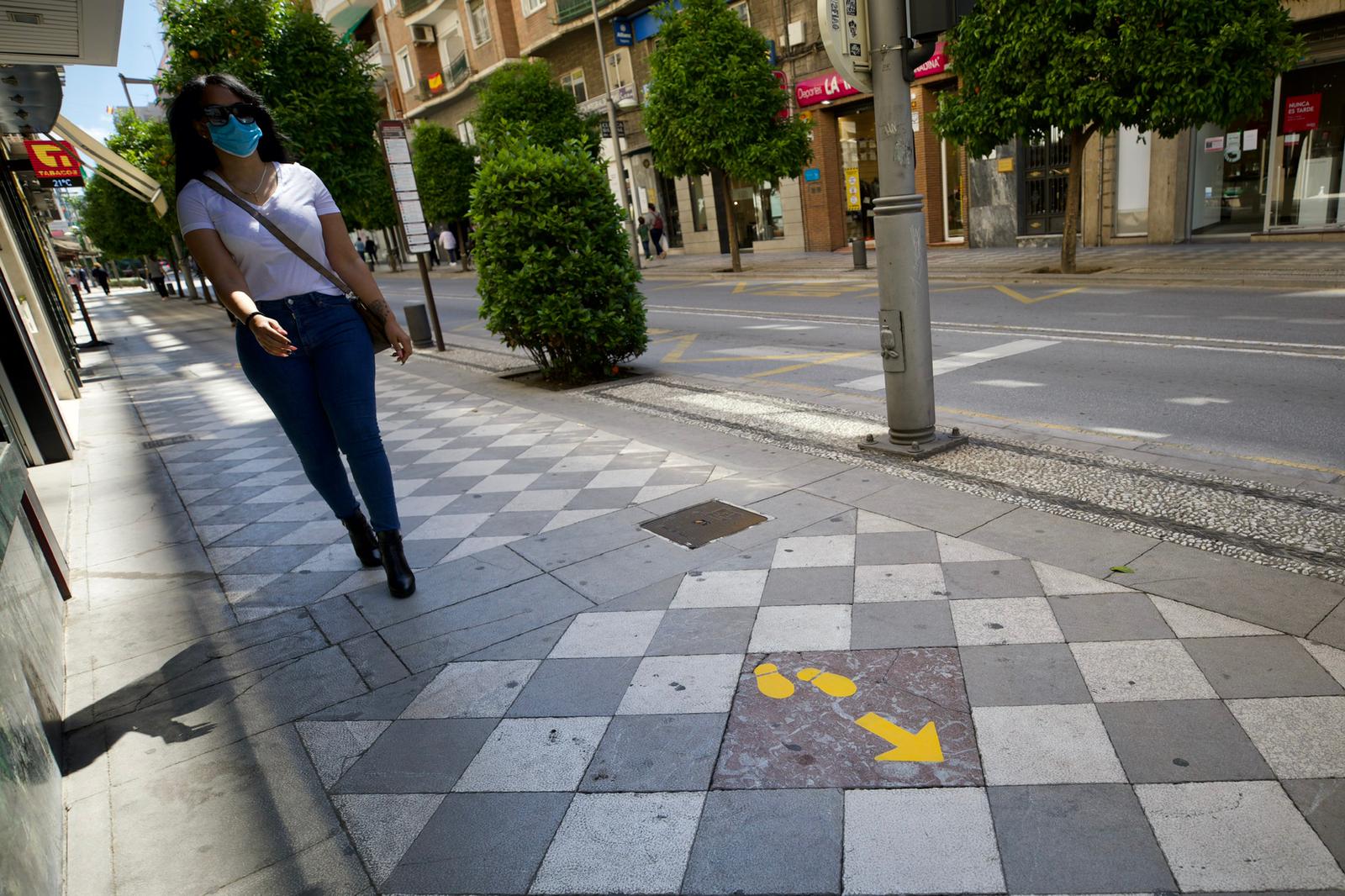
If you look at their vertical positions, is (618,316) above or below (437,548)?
above

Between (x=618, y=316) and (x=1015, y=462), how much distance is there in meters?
4.41

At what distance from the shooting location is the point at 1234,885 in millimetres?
1761

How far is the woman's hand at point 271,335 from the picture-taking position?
298 cm

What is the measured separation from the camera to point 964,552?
3523 millimetres

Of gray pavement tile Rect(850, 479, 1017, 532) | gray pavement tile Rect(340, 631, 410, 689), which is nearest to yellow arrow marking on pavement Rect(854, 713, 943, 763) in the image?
gray pavement tile Rect(850, 479, 1017, 532)

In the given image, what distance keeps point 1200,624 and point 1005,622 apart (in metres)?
0.63

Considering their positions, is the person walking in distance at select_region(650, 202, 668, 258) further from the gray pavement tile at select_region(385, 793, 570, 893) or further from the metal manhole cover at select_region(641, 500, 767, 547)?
the gray pavement tile at select_region(385, 793, 570, 893)

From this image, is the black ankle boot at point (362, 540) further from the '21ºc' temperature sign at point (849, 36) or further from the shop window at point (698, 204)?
the shop window at point (698, 204)

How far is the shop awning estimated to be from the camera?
43.7 ft

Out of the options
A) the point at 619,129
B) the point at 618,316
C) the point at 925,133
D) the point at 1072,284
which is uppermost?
the point at 619,129

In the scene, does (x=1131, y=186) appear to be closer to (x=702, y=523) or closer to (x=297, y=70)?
(x=297, y=70)

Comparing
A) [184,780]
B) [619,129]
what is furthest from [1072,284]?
[619,129]

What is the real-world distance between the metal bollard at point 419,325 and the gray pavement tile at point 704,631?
1046 centimetres

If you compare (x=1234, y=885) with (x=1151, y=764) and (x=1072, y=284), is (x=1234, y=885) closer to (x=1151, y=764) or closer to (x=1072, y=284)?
(x=1151, y=764)
